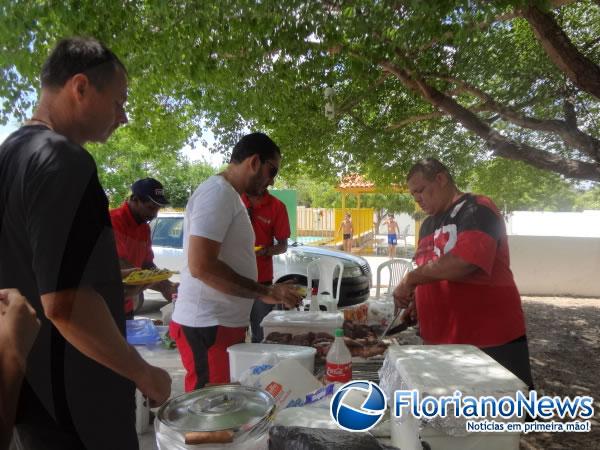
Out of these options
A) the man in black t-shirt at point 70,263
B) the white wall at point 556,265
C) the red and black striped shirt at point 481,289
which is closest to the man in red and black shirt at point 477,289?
the red and black striped shirt at point 481,289

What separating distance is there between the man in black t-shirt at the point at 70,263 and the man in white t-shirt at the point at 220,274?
730mm

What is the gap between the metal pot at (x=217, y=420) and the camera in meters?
1.08

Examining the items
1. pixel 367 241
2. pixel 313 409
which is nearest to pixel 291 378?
pixel 313 409

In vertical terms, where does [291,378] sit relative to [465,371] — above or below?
below

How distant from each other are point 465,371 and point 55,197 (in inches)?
51.5

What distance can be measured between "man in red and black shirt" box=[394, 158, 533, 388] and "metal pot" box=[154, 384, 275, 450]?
1.56 meters

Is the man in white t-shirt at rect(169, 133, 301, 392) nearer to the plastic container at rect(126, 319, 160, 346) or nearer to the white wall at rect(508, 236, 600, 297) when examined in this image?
the plastic container at rect(126, 319, 160, 346)

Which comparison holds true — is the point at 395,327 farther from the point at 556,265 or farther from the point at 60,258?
the point at 556,265

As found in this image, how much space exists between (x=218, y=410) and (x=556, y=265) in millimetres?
10829

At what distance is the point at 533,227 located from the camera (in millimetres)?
19516

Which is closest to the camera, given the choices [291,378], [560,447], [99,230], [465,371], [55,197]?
[55,197]

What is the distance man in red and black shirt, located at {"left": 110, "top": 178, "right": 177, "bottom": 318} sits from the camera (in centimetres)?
400

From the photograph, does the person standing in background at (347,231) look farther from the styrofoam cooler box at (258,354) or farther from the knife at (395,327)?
the styrofoam cooler box at (258,354)

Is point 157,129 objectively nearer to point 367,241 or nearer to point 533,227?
point 367,241
